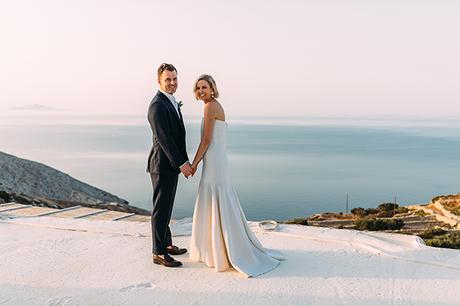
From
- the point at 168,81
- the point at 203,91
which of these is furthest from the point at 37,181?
the point at 203,91

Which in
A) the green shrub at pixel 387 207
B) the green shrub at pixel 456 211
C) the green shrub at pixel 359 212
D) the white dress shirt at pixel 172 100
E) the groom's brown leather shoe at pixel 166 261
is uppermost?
the white dress shirt at pixel 172 100

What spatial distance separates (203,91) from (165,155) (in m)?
0.71

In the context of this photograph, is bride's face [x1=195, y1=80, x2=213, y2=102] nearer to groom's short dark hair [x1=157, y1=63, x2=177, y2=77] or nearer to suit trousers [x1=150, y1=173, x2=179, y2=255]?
groom's short dark hair [x1=157, y1=63, x2=177, y2=77]

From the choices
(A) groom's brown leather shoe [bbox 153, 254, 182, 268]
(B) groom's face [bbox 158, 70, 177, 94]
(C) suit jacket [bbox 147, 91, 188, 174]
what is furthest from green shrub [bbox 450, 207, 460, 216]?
(B) groom's face [bbox 158, 70, 177, 94]

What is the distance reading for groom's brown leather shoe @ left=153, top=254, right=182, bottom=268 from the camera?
425 centimetres

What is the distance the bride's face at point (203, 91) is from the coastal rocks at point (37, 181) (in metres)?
22.6

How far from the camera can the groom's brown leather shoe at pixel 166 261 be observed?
425 cm

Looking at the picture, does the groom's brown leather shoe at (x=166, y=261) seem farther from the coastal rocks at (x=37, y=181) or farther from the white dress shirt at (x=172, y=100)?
the coastal rocks at (x=37, y=181)

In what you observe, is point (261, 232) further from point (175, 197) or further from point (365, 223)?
point (365, 223)

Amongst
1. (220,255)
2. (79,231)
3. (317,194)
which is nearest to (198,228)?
(220,255)

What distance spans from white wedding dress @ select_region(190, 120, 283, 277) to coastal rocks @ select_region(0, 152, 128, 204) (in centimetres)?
2242

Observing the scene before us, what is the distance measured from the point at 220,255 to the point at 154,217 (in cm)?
75

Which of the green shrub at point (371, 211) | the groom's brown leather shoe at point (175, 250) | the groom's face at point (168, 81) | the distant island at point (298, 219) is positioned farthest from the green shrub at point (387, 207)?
the groom's face at point (168, 81)

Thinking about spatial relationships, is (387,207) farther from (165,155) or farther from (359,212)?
(165,155)
